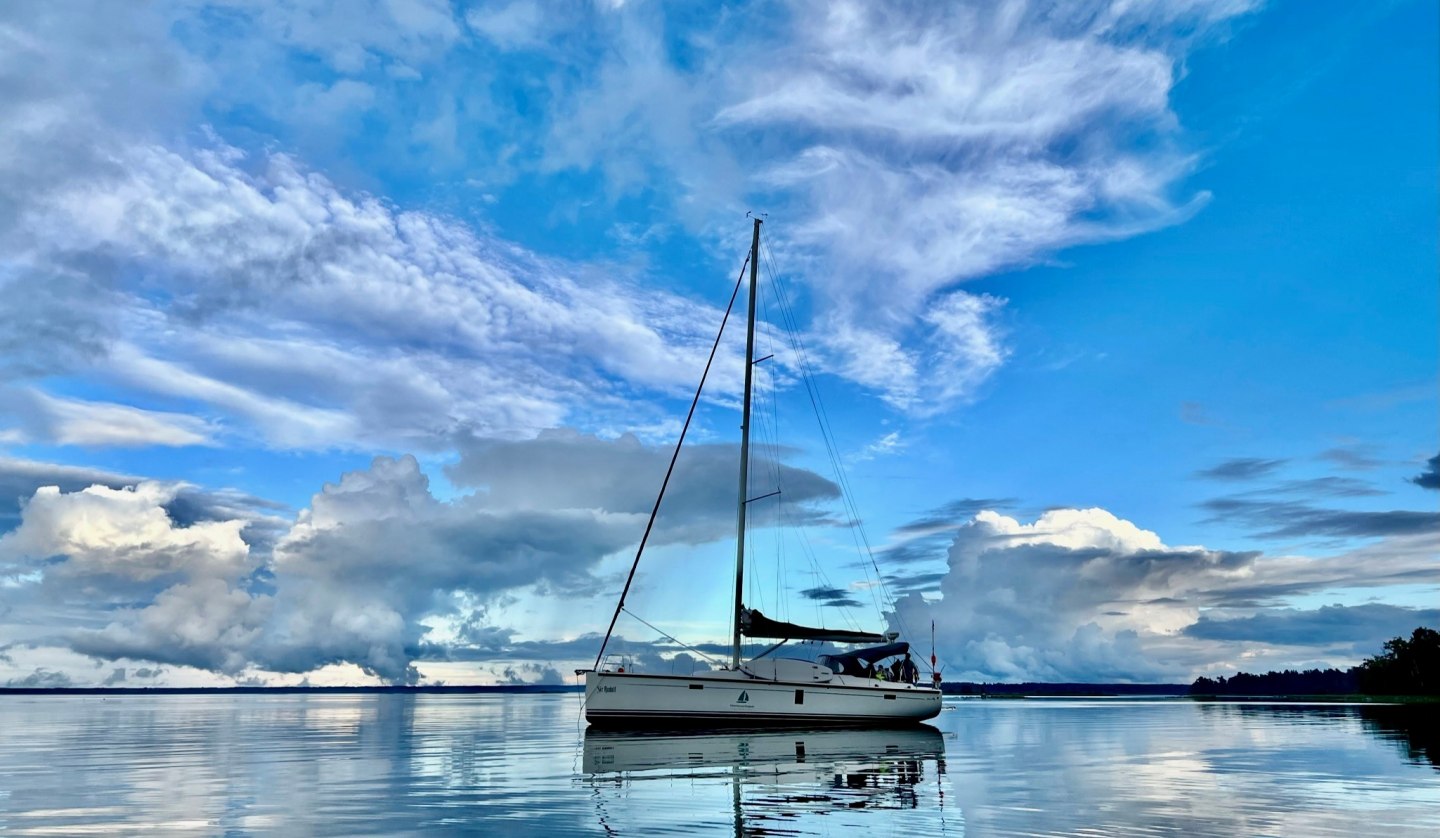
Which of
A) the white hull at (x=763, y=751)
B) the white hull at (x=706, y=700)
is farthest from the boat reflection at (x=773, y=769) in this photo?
the white hull at (x=706, y=700)

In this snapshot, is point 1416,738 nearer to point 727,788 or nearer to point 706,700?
point 706,700

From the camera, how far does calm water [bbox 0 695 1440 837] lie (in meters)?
16.8

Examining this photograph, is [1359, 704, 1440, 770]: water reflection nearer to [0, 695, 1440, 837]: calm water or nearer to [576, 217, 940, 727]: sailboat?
[0, 695, 1440, 837]: calm water

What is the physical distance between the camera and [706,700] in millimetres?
42281

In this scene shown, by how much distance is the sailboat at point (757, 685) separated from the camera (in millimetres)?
42188

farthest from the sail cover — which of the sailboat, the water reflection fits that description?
the water reflection

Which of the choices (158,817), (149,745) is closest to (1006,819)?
(158,817)

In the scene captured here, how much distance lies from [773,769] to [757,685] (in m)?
16.7

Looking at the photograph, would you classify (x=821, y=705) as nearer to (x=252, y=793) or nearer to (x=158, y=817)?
(x=252, y=793)

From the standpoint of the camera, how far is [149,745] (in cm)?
4159

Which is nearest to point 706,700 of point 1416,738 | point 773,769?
point 773,769

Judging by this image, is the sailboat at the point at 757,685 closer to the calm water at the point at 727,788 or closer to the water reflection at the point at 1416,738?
the calm water at the point at 727,788

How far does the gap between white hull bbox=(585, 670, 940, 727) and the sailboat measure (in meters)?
0.05

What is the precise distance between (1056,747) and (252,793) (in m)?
31.4
